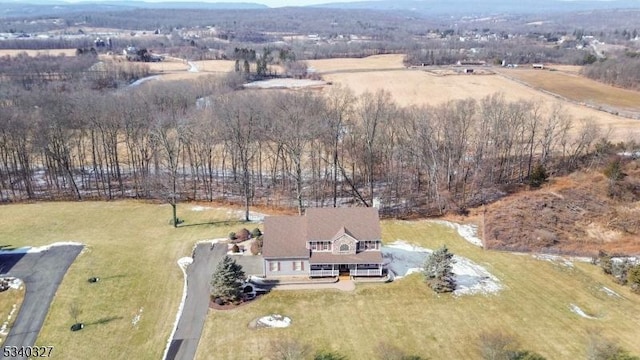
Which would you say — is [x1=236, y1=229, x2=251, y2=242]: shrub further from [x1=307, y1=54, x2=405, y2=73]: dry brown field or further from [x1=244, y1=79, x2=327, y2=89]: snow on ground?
[x1=307, y1=54, x2=405, y2=73]: dry brown field

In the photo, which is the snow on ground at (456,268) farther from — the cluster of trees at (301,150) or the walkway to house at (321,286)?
the cluster of trees at (301,150)

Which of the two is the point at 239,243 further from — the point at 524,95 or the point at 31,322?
the point at 524,95

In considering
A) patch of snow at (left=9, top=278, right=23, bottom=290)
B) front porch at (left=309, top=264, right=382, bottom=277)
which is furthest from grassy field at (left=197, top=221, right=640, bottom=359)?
patch of snow at (left=9, top=278, right=23, bottom=290)

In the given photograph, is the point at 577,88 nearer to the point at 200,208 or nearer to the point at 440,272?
the point at 440,272

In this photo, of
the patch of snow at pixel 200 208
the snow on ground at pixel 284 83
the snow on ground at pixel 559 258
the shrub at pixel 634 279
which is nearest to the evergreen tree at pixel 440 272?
the snow on ground at pixel 559 258

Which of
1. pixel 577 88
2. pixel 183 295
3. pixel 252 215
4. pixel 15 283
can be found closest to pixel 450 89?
pixel 577 88

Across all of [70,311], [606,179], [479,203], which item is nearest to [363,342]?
[70,311]
